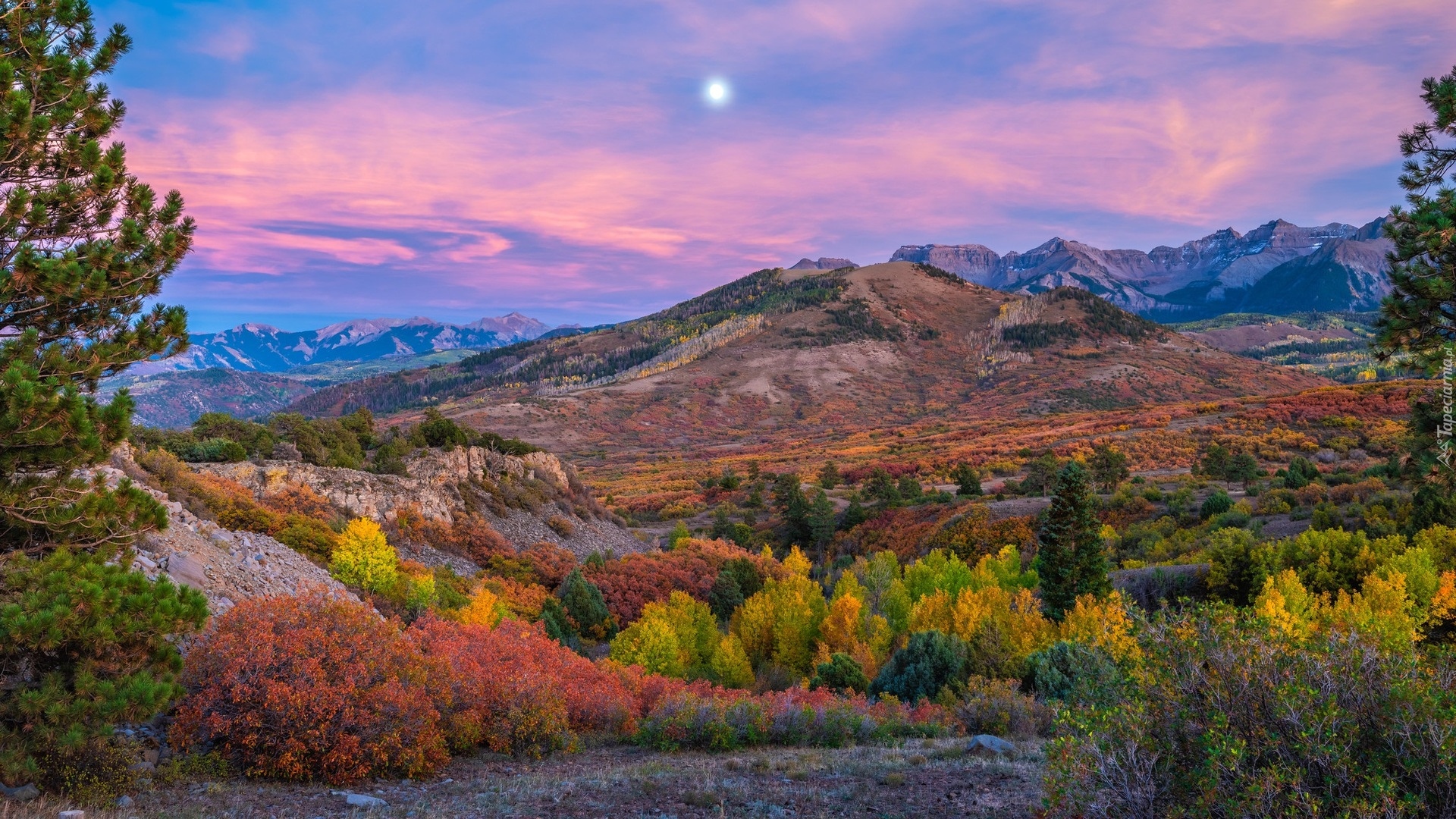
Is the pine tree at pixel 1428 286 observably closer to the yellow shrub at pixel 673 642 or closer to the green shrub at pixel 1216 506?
the yellow shrub at pixel 673 642

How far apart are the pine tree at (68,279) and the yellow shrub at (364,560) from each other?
1331 cm

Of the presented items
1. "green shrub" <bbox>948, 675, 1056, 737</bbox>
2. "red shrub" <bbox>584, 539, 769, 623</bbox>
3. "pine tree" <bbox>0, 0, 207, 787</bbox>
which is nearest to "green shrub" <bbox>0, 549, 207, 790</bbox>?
"pine tree" <bbox>0, 0, 207, 787</bbox>

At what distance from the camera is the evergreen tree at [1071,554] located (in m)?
26.5

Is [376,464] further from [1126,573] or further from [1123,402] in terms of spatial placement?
[1123,402]

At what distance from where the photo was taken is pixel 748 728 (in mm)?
13992

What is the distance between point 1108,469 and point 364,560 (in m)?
52.4

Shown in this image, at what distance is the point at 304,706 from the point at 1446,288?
18.1 metres

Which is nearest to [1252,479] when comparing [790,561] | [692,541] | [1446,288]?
[790,561]

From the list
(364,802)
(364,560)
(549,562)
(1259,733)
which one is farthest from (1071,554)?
(364,802)

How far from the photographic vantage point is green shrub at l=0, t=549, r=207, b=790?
7336 mm

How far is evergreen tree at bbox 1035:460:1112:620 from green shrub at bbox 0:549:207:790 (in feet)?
86.3

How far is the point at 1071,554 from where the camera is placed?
2662 centimetres

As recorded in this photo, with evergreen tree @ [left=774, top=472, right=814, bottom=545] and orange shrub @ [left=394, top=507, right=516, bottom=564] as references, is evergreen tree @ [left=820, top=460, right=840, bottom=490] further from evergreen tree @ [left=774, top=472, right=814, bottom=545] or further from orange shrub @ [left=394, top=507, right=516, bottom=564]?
orange shrub @ [left=394, top=507, right=516, bottom=564]

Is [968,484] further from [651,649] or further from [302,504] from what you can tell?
[302,504]
